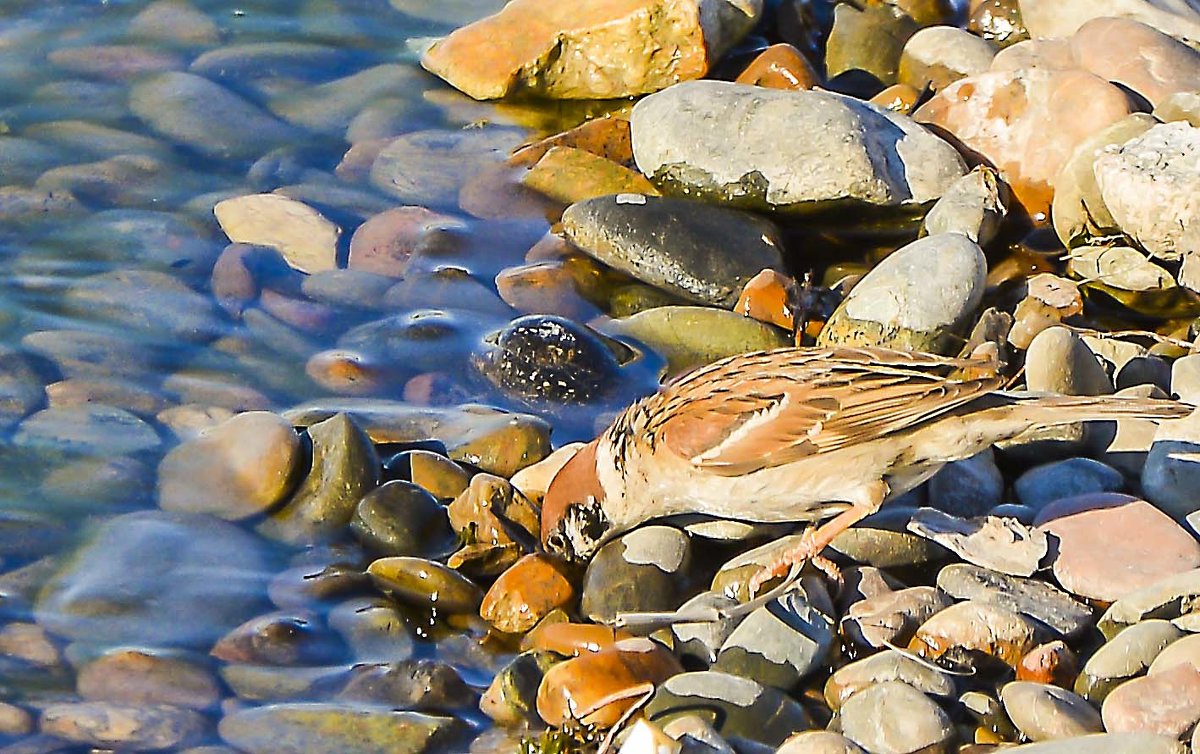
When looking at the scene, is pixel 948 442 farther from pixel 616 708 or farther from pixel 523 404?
pixel 523 404

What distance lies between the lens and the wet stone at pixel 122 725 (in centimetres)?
525

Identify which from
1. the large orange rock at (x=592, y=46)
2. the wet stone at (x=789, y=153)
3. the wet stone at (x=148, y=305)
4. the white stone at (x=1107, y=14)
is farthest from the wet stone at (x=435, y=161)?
the white stone at (x=1107, y=14)

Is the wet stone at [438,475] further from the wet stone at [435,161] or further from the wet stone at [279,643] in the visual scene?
the wet stone at [435,161]

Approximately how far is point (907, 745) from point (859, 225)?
4.04 m

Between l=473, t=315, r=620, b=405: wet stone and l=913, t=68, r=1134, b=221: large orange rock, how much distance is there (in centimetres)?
260

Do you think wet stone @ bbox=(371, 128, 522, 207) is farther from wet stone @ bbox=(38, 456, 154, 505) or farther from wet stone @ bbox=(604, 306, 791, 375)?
wet stone @ bbox=(38, 456, 154, 505)

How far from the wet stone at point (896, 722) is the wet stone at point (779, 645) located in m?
0.35

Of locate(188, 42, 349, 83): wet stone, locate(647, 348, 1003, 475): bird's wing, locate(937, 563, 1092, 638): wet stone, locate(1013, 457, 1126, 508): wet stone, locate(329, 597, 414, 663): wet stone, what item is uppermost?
locate(647, 348, 1003, 475): bird's wing

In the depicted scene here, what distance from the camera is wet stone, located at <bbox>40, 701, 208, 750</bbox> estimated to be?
525 centimetres

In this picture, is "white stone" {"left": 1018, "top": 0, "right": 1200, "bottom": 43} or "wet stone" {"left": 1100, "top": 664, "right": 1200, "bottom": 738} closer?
"wet stone" {"left": 1100, "top": 664, "right": 1200, "bottom": 738}

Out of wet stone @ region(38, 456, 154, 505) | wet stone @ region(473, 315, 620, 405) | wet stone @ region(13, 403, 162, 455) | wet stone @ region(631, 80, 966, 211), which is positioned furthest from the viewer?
wet stone @ region(631, 80, 966, 211)

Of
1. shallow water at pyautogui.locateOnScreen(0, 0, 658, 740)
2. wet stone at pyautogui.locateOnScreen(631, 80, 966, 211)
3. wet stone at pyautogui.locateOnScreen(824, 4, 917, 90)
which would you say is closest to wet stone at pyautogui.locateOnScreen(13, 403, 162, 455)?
shallow water at pyautogui.locateOnScreen(0, 0, 658, 740)

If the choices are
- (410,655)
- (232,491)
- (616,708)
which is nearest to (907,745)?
(616,708)

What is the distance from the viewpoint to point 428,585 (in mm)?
5941
